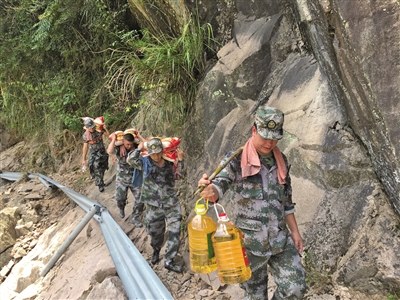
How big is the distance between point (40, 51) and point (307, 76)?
8.05 meters

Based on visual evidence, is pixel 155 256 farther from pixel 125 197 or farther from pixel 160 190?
pixel 125 197

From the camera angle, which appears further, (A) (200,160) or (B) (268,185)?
(A) (200,160)

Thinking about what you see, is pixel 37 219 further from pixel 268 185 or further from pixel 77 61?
pixel 268 185

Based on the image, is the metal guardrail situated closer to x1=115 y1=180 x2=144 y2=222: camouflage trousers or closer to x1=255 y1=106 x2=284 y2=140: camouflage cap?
x1=115 y1=180 x2=144 y2=222: camouflage trousers

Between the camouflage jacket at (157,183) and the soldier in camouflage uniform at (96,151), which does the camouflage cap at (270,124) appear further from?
the soldier in camouflage uniform at (96,151)

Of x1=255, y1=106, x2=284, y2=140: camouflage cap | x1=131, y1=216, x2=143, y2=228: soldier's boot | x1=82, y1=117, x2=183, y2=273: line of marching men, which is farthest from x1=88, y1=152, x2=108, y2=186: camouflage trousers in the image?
x1=255, y1=106, x2=284, y2=140: camouflage cap

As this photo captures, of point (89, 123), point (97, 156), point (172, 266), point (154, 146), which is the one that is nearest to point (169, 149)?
point (154, 146)

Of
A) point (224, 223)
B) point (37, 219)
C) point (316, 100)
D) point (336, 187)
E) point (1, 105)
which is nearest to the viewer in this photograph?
point (224, 223)

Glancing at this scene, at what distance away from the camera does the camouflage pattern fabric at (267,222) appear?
314cm

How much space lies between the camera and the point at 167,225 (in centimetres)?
514

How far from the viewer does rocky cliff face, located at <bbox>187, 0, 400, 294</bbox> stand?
3.36m

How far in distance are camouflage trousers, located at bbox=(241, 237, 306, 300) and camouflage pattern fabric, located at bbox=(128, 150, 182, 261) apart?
1808mm

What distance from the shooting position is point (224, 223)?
9.83ft

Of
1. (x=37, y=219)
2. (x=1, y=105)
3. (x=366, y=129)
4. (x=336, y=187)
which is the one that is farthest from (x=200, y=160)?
(x=1, y=105)
